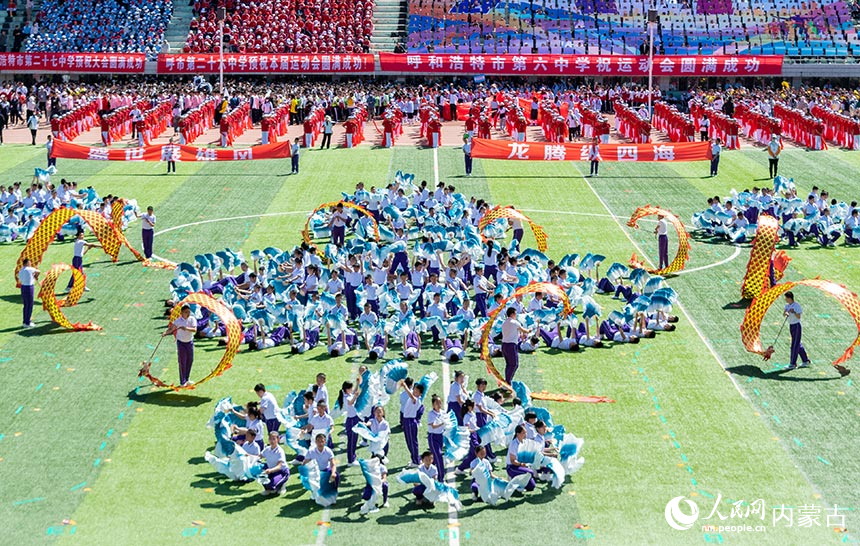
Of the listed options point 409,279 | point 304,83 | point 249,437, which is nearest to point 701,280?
point 409,279

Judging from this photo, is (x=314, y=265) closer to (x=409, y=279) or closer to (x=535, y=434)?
(x=409, y=279)

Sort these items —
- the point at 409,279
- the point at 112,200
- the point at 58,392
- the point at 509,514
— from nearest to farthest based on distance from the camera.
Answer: the point at 509,514 < the point at 58,392 < the point at 409,279 < the point at 112,200

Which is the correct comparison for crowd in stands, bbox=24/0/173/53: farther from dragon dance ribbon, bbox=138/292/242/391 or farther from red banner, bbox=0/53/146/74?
dragon dance ribbon, bbox=138/292/242/391

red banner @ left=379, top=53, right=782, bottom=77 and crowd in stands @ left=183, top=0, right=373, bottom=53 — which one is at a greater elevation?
crowd in stands @ left=183, top=0, right=373, bottom=53

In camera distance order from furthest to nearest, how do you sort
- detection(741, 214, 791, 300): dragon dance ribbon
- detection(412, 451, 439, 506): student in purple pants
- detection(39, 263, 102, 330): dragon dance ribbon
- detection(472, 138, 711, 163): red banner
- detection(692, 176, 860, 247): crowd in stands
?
detection(472, 138, 711, 163): red banner
detection(692, 176, 860, 247): crowd in stands
detection(741, 214, 791, 300): dragon dance ribbon
detection(39, 263, 102, 330): dragon dance ribbon
detection(412, 451, 439, 506): student in purple pants

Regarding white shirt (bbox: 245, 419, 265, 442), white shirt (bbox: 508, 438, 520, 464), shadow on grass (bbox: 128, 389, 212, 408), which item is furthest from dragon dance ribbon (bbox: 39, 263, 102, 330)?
white shirt (bbox: 508, 438, 520, 464)

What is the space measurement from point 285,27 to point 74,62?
13.1 m

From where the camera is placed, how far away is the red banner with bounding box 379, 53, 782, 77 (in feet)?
247

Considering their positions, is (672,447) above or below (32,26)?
below

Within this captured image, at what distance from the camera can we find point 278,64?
74.8 metres

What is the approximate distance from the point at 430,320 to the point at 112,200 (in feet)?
45.8

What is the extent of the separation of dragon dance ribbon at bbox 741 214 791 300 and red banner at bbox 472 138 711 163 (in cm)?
1991

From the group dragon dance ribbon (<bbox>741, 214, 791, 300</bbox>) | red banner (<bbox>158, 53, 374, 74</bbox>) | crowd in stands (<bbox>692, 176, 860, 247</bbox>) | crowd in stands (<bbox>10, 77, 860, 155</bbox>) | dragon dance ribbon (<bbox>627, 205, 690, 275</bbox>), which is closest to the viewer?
dragon dance ribbon (<bbox>741, 214, 791, 300</bbox>)

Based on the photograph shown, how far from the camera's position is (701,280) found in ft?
102
